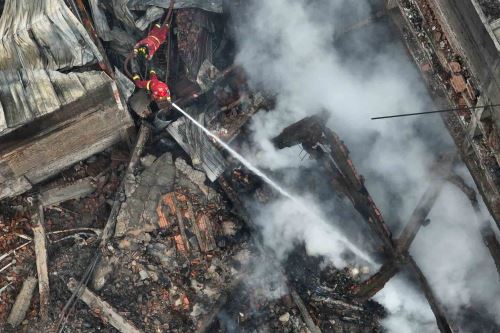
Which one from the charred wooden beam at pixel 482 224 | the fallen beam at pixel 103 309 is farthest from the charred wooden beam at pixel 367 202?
the fallen beam at pixel 103 309

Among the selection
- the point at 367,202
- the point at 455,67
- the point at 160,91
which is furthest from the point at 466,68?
the point at 160,91

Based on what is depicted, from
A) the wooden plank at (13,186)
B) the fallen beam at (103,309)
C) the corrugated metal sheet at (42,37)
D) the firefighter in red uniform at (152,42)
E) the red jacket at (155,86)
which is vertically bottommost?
the fallen beam at (103,309)

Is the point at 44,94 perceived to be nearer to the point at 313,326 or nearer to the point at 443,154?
the point at 313,326

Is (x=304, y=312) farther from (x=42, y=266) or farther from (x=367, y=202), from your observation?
(x=42, y=266)

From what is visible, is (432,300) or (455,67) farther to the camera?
(432,300)

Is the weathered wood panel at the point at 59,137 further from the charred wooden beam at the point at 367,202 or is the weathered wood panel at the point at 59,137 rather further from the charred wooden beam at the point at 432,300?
the charred wooden beam at the point at 432,300

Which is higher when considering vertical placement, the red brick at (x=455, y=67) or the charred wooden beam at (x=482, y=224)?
the red brick at (x=455, y=67)

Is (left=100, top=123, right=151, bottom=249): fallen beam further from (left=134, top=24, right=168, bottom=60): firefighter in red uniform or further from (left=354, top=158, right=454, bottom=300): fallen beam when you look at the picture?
(left=354, top=158, right=454, bottom=300): fallen beam

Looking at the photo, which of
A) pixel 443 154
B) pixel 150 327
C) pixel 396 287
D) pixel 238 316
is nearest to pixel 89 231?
pixel 150 327
